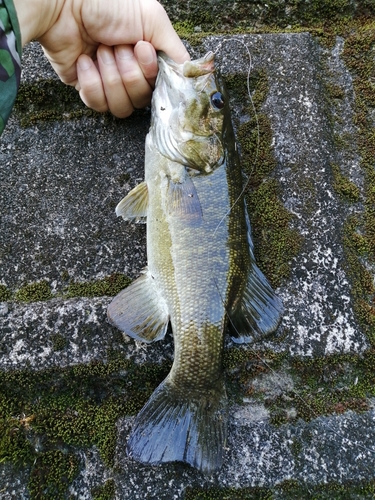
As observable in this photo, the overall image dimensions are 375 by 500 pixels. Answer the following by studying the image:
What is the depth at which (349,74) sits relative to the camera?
317 cm

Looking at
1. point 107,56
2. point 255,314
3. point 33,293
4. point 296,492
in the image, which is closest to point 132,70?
point 107,56

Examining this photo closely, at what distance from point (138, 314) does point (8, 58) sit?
142 cm

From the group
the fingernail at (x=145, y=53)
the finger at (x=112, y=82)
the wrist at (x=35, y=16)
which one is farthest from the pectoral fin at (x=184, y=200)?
the wrist at (x=35, y=16)

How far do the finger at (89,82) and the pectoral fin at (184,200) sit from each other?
2.44ft

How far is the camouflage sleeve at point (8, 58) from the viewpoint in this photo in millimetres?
2031

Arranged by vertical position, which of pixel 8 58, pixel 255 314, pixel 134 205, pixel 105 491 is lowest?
pixel 105 491

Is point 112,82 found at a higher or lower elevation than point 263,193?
higher

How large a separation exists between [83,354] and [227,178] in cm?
131

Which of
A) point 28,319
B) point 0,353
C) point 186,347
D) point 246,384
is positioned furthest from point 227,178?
point 0,353

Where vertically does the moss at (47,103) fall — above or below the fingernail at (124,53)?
below

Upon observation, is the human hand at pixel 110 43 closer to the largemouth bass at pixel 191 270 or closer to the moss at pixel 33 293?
the largemouth bass at pixel 191 270

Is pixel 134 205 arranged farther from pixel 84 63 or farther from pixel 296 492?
pixel 296 492

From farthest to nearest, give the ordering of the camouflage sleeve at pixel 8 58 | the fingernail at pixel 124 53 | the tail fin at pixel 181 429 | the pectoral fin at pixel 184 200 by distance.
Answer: the fingernail at pixel 124 53
the pectoral fin at pixel 184 200
the tail fin at pixel 181 429
the camouflage sleeve at pixel 8 58

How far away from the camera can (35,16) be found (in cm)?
254
